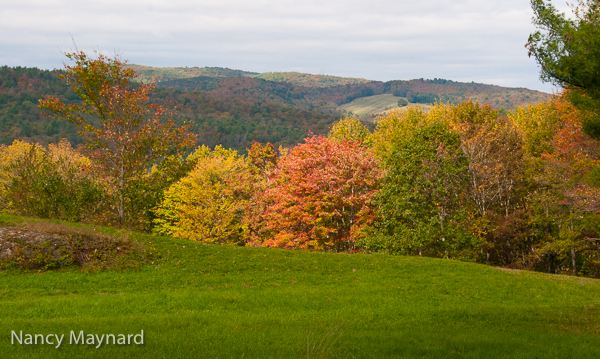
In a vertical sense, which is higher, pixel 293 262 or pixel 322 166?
pixel 322 166

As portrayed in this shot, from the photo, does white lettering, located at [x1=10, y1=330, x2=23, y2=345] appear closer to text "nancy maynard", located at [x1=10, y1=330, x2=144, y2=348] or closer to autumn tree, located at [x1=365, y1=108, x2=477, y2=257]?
text "nancy maynard", located at [x1=10, y1=330, x2=144, y2=348]

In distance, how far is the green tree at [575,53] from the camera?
396 inches

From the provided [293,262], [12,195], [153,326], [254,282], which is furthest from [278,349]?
[12,195]

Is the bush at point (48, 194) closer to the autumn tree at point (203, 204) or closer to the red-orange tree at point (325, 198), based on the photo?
the autumn tree at point (203, 204)


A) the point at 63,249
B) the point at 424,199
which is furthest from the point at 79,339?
the point at 424,199

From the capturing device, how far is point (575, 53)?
35.6 ft

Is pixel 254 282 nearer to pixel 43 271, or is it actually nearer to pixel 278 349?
pixel 43 271

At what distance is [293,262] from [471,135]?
82.0 feet

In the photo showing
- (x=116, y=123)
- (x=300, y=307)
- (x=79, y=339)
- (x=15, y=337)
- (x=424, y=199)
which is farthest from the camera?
(x=424, y=199)

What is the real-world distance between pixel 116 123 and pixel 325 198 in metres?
14.6

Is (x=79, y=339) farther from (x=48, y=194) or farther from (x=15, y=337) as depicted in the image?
(x=48, y=194)

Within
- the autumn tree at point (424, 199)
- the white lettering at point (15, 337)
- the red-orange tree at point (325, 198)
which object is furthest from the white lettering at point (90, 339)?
the red-orange tree at point (325, 198)

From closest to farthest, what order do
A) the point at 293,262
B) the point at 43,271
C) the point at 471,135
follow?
the point at 43,271
the point at 293,262
the point at 471,135

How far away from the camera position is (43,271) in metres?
15.5
